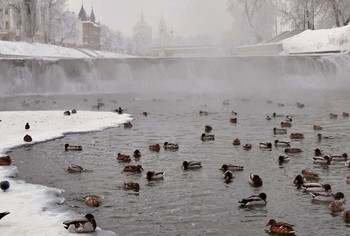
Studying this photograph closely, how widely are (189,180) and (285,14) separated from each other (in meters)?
81.0

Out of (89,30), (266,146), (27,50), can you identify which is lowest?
(266,146)

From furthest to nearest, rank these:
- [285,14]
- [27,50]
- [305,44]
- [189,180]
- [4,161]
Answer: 1. [285,14]
2. [27,50]
3. [305,44]
4. [4,161]
5. [189,180]

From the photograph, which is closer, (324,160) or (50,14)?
(324,160)

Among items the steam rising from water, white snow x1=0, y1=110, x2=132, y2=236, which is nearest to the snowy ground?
the steam rising from water

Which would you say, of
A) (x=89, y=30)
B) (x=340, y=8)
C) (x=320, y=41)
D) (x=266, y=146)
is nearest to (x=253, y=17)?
(x=340, y=8)

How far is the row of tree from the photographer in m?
68.8

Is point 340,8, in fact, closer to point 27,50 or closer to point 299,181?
point 27,50

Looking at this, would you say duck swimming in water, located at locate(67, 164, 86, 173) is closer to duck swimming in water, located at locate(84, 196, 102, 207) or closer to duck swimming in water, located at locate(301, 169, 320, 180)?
duck swimming in water, located at locate(84, 196, 102, 207)

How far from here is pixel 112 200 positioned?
8.56 meters

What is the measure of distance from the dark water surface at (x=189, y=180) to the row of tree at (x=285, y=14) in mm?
54275

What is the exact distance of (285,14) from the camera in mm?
86250

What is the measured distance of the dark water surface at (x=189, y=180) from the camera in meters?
7.29

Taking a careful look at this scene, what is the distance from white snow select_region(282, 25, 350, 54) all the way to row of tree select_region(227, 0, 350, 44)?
521 centimetres

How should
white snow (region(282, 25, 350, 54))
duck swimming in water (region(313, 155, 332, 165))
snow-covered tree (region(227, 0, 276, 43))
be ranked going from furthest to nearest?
snow-covered tree (region(227, 0, 276, 43)) → white snow (region(282, 25, 350, 54)) → duck swimming in water (region(313, 155, 332, 165))
